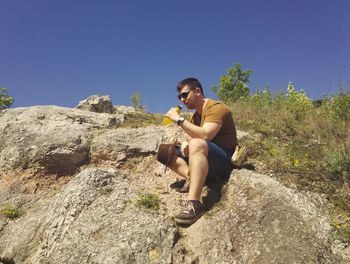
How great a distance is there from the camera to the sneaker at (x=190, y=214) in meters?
4.68

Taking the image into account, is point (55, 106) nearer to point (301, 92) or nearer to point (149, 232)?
point (149, 232)

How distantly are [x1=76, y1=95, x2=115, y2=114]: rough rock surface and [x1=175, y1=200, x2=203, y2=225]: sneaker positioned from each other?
6978mm

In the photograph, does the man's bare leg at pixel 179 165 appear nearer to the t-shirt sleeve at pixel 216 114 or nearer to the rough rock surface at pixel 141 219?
the rough rock surface at pixel 141 219

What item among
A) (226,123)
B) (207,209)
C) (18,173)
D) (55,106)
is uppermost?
(55,106)

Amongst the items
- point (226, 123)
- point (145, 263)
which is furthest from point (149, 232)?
point (226, 123)

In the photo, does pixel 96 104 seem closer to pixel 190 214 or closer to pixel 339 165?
pixel 190 214

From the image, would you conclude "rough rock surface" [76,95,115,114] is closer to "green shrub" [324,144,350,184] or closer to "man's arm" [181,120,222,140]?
"man's arm" [181,120,222,140]

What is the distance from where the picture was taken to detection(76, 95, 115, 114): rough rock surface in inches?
434

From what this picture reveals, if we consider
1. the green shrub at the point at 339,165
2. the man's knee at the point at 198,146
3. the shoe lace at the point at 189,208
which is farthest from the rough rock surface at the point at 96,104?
the green shrub at the point at 339,165

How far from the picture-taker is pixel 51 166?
6789 millimetres

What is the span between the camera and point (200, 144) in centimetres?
473

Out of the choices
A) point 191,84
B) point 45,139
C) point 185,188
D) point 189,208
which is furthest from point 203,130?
point 45,139

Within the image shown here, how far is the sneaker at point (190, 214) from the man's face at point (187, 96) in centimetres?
141

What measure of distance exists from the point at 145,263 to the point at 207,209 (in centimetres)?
119
